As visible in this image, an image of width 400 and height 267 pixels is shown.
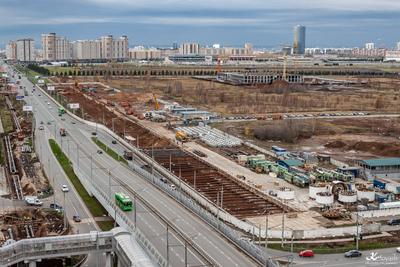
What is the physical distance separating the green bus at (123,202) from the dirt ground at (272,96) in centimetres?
4164

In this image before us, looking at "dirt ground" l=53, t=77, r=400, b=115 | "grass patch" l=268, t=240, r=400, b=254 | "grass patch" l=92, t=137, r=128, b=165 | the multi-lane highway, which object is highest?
"dirt ground" l=53, t=77, r=400, b=115

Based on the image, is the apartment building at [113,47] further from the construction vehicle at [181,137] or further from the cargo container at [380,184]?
the cargo container at [380,184]

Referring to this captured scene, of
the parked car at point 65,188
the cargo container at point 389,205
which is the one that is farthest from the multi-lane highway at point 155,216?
the cargo container at point 389,205

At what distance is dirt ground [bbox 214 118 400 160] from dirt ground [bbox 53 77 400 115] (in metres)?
10.2

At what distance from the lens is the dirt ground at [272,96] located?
72750 millimetres

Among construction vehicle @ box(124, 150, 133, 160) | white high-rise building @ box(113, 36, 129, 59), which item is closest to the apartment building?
white high-rise building @ box(113, 36, 129, 59)

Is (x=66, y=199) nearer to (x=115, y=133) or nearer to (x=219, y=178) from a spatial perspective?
(x=219, y=178)

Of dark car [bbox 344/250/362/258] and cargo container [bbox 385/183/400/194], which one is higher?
cargo container [bbox 385/183/400/194]

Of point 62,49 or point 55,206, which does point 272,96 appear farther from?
point 62,49

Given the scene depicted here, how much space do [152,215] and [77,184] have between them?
33.6 feet

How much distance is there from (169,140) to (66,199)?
1931 centimetres

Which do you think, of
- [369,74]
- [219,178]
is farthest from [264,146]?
[369,74]

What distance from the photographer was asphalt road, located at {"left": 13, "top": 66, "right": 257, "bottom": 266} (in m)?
21.0

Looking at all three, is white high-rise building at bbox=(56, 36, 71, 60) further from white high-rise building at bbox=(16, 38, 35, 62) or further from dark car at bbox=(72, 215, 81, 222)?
dark car at bbox=(72, 215, 81, 222)
